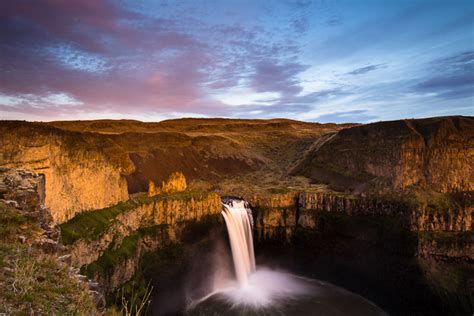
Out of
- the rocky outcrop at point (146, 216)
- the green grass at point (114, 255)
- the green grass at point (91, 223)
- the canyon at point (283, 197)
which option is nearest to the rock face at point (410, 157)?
the canyon at point (283, 197)

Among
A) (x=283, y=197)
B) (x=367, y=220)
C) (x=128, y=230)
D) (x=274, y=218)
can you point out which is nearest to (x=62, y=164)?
(x=128, y=230)

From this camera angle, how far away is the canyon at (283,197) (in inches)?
813

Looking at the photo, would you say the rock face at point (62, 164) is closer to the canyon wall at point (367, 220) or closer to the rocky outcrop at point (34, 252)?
the rocky outcrop at point (34, 252)

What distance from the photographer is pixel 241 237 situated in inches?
1428

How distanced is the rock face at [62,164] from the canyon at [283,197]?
0.22 feet

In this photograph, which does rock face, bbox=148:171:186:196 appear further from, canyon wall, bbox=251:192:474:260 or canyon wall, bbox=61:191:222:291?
canyon wall, bbox=251:192:474:260

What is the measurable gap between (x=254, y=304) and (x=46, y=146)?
2091 cm

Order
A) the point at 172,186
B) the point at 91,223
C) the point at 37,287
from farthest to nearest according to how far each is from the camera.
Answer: the point at 172,186, the point at 91,223, the point at 37,287

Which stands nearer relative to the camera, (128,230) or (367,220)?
(128,230)

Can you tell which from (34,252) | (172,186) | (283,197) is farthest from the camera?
(172,186)

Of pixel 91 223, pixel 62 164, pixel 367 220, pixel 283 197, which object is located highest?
pixel 62 164

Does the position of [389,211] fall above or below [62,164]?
below

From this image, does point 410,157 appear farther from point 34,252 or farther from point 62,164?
point 34,252

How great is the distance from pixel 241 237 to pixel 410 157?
2284 cm
